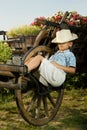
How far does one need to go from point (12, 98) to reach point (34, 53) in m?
5.24

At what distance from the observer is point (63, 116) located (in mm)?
9945

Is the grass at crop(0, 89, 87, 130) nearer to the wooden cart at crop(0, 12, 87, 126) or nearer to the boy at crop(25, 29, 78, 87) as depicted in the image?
the wooden cart at crop(0, 12, 87, 126)

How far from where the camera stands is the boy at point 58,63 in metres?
6.25

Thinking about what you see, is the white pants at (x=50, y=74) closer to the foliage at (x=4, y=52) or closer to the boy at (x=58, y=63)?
the boy at (x=58, y=63)

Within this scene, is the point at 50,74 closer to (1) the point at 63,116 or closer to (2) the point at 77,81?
(1) the point at 63,116

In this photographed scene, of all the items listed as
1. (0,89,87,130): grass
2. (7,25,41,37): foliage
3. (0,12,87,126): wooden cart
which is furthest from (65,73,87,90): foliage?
(0,12,87,126): wooden cart

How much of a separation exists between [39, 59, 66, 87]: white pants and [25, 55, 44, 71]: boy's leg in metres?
0.06

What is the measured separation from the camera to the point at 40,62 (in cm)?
630

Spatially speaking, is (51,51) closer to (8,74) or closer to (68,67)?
(68,67)

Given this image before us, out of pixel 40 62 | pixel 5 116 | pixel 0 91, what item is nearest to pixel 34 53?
pixel 40 62

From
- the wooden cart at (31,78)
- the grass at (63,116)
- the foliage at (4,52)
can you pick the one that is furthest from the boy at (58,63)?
the foliage at (4,52)

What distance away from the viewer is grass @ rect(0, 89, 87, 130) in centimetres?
902

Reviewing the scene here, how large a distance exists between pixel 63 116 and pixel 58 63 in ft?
12.2

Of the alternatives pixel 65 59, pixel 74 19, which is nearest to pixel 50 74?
pixel 65 59
